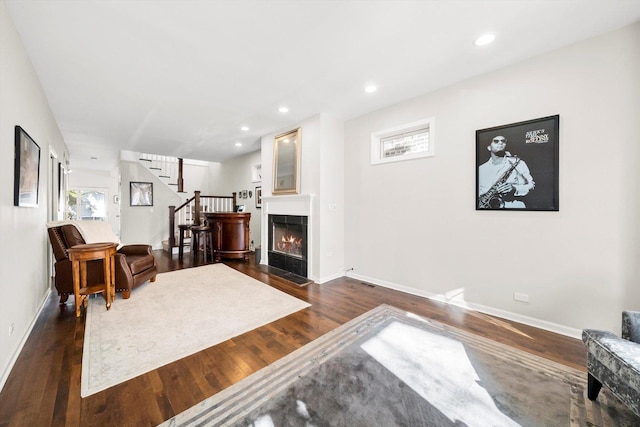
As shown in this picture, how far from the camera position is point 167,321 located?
2.66 meters

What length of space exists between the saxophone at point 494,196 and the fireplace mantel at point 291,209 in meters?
2.45

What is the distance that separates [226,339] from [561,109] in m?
4.07

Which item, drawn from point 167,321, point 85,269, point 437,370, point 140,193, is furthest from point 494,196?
point 140,193

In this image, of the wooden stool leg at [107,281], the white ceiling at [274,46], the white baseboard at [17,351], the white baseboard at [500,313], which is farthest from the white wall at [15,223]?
the white baseboard at [500,313]

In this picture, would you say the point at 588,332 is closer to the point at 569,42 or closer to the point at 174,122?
the point at 569,42

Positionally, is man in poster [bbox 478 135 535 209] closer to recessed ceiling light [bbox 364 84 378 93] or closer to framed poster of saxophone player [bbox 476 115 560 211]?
framed poster of saxophone player [bbox 476 115 560 211]

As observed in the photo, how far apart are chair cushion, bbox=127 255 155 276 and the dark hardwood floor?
2.54 ft

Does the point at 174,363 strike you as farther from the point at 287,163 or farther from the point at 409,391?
the point at 287,163

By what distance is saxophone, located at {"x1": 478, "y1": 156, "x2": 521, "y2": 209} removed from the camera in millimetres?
2743

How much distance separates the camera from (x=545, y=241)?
101 inches

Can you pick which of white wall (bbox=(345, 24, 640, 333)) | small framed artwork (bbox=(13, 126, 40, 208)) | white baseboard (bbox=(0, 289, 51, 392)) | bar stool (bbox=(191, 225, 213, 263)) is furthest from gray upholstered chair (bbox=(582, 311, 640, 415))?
bar stool (bbox=(191, 225, 213, 263))

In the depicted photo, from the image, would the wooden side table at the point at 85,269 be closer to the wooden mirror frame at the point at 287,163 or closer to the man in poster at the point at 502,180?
the wooden mirror frame at the point at 287,163

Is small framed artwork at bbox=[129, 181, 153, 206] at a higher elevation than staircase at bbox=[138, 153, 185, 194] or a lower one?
lower

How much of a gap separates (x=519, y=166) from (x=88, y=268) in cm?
536
